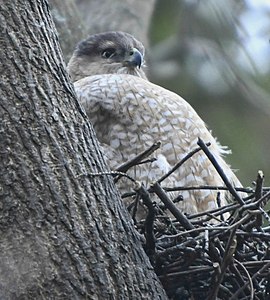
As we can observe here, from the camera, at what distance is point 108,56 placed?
5.84 meters

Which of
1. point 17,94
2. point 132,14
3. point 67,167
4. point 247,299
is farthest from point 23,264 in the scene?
point 132,14

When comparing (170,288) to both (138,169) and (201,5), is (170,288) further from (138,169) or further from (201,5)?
(201,5)

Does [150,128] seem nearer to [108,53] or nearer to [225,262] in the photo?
[225,262]

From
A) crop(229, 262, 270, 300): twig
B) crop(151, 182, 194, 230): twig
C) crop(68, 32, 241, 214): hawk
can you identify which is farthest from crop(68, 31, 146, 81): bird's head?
crop(229, 262, 270, 300): twig

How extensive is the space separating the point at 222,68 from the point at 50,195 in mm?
3329

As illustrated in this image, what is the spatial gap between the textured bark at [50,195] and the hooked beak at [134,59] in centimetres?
216

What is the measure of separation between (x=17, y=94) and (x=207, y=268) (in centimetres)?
91

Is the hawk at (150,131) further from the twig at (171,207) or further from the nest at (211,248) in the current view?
the twig at (171,207)

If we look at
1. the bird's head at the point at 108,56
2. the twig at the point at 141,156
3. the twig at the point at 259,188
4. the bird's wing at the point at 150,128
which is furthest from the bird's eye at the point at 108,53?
the twig at the point at 259,188

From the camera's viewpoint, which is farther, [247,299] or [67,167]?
[247,299]

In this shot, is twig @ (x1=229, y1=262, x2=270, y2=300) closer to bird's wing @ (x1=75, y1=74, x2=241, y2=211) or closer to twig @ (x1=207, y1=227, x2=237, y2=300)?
twig @ (x1=207, y1=227, x2=237, y2=300)

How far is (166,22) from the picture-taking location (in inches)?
288

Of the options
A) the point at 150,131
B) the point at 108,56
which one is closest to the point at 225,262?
the point at 150,131

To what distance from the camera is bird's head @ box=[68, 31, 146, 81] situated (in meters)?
5.71
